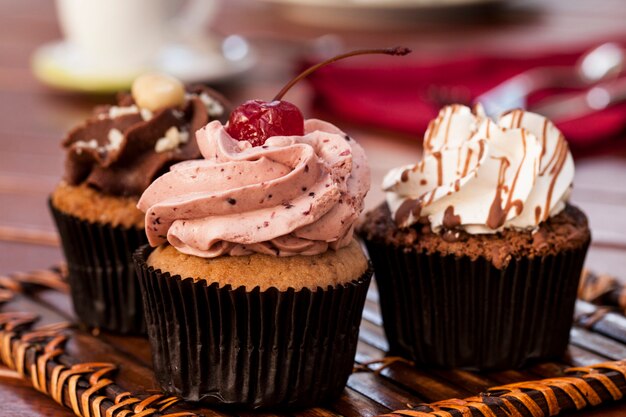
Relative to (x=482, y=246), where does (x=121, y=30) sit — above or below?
above

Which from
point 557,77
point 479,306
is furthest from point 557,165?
point 557,77

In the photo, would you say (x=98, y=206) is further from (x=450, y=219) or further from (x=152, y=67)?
(x=152, y=67)

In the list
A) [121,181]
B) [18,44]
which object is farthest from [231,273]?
[18,44]

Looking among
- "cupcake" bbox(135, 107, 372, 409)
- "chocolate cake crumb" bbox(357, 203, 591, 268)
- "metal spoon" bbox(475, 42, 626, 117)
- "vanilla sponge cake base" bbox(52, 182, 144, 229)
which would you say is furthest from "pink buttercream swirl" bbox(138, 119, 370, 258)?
"metal spoon" bbox(475, 42, 626, 117)

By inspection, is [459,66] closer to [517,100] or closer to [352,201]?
[517,100]

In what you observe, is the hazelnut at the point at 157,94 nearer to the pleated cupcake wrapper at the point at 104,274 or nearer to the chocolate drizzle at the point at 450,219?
the pleated cupcake wrapper at the point at 104,274

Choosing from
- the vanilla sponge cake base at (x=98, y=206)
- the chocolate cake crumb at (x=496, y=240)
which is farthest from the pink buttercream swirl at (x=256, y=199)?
the vanilla sponge cake base at (x=98, y=206)

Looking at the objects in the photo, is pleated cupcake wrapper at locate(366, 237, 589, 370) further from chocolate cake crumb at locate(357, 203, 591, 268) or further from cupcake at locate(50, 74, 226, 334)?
cupcake at locate(50, 74, 226, 334)
